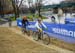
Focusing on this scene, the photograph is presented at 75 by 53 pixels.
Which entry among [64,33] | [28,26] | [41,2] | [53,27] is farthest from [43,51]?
[41,2]

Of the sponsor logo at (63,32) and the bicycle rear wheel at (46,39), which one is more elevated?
the sponsor logo at (63,32)

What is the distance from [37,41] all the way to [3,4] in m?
68.2

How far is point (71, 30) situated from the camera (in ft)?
46.6

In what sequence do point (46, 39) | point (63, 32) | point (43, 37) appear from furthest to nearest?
point (63, 32), point (43, 37), point (46, 39)

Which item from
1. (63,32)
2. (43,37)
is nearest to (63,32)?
(63,32)

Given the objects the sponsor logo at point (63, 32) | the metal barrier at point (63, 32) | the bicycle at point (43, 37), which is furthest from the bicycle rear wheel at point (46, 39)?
the sponsor logo at point (63, 32)

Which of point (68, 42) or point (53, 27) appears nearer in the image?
point (68, 42)

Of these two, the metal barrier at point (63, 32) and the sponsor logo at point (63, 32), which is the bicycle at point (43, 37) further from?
the sponsor logo at point (63, 32)

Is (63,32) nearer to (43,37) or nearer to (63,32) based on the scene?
(63,32)

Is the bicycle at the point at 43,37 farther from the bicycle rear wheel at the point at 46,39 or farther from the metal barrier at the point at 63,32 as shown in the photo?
the metal barrier at the point at 63,32

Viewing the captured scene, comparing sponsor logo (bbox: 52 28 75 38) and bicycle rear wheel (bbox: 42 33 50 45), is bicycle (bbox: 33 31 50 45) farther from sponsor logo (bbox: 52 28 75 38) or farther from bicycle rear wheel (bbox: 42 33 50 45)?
sponsor logo (bbox: 52 28 75 38)

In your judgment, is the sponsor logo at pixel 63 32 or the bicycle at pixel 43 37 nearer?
the bicycle at pixel 43 37

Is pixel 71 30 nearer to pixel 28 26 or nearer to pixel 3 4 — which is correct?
pixel 28 26

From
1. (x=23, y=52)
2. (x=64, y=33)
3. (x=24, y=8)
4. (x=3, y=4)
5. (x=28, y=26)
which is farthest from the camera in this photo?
(x=24, y=8)
